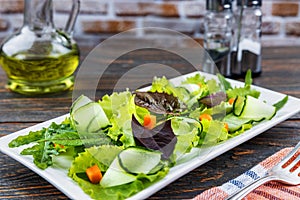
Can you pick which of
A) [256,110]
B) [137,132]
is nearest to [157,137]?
[137,132]

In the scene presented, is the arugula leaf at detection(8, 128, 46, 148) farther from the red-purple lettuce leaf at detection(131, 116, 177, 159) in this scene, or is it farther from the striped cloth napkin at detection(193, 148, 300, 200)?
the striped cloth napkin at detection(193, 148, 300, 200)

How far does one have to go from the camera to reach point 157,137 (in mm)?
773

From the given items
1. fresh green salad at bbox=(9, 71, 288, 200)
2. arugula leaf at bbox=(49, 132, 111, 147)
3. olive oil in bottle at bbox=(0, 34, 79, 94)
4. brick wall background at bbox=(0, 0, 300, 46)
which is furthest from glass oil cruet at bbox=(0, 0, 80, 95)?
brick wall background at bbox=(0, 0, 300, 46)

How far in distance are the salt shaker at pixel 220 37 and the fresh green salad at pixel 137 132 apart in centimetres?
31

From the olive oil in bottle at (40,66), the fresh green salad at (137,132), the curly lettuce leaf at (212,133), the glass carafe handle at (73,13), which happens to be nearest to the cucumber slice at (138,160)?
the fresh green salad at (137,132)

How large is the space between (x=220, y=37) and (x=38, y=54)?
499 mm

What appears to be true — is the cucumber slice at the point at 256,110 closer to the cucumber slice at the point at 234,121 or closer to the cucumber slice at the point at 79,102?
the cucumber slice at the point at 234,121

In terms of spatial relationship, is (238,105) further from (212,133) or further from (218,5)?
(218,5)

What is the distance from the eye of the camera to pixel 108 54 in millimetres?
1622

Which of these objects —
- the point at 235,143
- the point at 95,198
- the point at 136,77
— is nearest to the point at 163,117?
the point at 235,143

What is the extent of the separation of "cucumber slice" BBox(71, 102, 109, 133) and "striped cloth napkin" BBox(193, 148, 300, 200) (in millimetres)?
222

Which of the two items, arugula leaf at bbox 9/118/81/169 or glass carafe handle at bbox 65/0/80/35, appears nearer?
arugula leaf at bbox 9/118/81/169

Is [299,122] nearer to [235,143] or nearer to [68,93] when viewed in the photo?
[235,143]

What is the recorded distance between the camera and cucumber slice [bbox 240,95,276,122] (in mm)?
930
